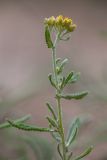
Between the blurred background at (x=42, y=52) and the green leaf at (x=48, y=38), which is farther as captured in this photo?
the blurred background at (x=42, y=52)

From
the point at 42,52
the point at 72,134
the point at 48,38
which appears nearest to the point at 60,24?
the point at 48,38

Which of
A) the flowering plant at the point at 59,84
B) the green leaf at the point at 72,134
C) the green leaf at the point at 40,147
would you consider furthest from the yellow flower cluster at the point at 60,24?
the green leaf at the point at 40,147

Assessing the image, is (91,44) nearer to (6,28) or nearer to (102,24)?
(102,24)

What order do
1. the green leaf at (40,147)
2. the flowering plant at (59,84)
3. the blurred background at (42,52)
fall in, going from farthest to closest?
the blurred background at (42,52) < the green leaf at (40,147) < the flowering plant at (59,84)

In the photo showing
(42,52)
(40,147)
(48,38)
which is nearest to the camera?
(48,38)

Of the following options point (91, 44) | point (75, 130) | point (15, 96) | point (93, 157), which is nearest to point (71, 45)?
point (91, 44)

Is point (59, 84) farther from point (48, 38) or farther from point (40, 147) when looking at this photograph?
point (40, 147)

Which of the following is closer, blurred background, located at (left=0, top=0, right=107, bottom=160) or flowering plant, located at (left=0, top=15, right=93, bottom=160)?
flowering plant, located at (left=0, top=15, right=93, bottom=160)

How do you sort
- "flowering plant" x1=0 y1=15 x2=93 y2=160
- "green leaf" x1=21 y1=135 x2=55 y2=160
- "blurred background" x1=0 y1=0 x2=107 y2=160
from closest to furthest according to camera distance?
"flowering plant" x1=0 y1=15 x2=93 y2=160
"green leaf" x1=21 y1=135 x2=55 y2=160
"blurred background" x1=0 y1=0 x2=107 y2=160

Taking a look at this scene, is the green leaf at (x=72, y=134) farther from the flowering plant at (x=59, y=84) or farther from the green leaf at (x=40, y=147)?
the green leaf at (x=40, y=147)

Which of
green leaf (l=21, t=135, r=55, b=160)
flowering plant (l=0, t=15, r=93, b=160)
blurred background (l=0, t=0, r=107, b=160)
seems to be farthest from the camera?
blurred background (l=0, t=0, r=107, b=160)

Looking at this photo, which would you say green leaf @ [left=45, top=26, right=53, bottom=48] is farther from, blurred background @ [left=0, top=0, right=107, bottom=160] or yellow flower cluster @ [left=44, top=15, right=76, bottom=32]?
blurred background @ [left=0, top=0, right=107, bottom=160]

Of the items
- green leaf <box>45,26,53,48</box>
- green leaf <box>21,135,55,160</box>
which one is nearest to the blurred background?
green leaf <box>21,135,55,160</box>
